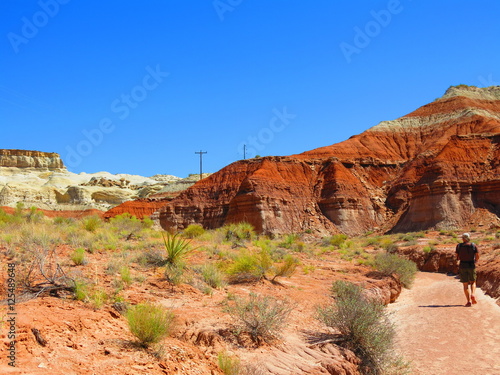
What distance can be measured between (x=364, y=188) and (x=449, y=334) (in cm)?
4372

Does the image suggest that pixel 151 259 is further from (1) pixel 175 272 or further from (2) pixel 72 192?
(2) pixel 72 192

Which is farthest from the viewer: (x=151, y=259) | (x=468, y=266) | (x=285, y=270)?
(x=285, y=270)

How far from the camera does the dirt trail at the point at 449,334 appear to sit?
6.68 m

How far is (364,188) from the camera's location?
50.6 m

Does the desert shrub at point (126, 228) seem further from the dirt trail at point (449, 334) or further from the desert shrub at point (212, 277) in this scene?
the dirt trail at point (449, 334)

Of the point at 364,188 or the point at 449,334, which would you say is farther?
the point at 364,188

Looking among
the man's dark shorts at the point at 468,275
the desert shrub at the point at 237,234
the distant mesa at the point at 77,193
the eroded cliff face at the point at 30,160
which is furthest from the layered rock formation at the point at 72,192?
the man's dark shorts at the point at 468,275

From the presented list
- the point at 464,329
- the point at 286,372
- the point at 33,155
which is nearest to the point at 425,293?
the point at 464,329

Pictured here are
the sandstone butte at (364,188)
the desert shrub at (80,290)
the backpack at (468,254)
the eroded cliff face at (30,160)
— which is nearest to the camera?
the desert shrub at (80,290)

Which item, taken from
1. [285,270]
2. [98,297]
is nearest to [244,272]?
[285,270]

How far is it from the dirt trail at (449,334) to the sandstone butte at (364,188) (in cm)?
3050

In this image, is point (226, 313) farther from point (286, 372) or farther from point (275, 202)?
point (275, 202)

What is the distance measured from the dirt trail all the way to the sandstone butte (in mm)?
30501

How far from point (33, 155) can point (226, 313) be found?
379ft
